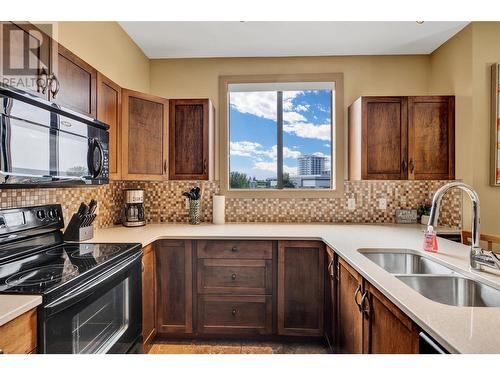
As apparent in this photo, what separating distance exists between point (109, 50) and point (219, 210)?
1654mm

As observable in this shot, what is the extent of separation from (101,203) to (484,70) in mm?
3330

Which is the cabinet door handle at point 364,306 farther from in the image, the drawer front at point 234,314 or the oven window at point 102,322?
the oven window at point 102,322

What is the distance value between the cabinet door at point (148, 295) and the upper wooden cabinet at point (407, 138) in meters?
1.91

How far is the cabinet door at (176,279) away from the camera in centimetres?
226

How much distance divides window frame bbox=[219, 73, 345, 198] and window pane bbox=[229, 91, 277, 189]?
0.10m

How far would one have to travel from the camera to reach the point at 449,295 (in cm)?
139

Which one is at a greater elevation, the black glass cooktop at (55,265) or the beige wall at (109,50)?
the beige wall at (109,50)

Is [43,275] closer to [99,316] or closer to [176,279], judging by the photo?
[99,316]

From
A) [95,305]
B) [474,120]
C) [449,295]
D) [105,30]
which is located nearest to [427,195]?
[474,120]

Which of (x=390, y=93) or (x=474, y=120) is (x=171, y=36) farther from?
(x=474, y=120)

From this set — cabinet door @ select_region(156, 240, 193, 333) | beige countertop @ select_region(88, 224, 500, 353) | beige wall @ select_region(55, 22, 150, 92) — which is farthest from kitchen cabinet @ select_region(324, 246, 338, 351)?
beige wall @ select_region(55, 22, 150, 92)

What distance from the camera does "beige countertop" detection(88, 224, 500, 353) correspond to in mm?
774

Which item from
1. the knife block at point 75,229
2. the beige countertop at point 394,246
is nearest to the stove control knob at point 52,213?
the knife block at point 75,229

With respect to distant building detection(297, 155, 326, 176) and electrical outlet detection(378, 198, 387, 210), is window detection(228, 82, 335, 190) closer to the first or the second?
distant building detection(297, 155, 326, 176)
